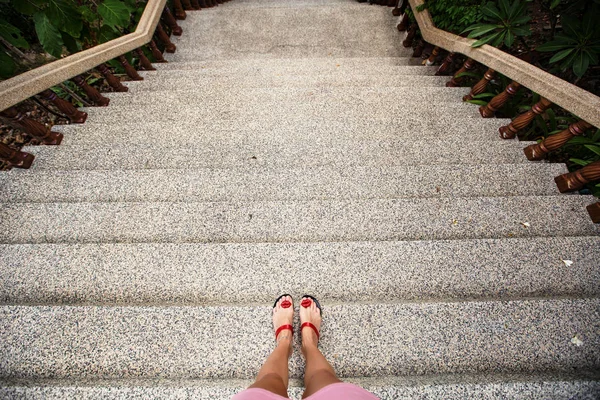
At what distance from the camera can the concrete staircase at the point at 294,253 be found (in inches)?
38.8

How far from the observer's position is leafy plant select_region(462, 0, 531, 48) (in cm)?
216

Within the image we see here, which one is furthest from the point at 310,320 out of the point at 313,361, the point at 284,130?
the point at 284,130

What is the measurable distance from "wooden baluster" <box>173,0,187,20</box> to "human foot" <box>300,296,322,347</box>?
445cm

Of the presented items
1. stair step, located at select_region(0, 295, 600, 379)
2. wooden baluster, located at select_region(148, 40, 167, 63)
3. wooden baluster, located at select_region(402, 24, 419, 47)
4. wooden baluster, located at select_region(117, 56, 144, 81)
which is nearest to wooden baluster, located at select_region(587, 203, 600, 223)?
stair step, located at select_region(0, 295, 600, 379)

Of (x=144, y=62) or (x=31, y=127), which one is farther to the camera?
(x=144, y=62)

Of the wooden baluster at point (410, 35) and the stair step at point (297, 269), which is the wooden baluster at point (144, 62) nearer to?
the stair step at point (297, 269)

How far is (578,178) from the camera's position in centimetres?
149

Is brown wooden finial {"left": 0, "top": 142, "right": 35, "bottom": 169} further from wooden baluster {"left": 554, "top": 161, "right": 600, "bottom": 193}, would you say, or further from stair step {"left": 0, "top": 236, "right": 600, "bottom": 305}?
wooden baluster {"left": 554, "top": 161, "right": 600, "bottom": 193}

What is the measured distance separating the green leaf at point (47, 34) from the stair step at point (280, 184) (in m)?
1.10

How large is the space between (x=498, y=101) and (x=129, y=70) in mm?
3280

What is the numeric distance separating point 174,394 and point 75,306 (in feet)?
1.83

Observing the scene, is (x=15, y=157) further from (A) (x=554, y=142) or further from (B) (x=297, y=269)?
(A) (x=554, y=142)

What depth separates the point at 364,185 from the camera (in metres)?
1.64

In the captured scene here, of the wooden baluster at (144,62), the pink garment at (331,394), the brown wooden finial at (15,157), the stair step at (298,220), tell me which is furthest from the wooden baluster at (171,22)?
the pink garment at (331,394)
